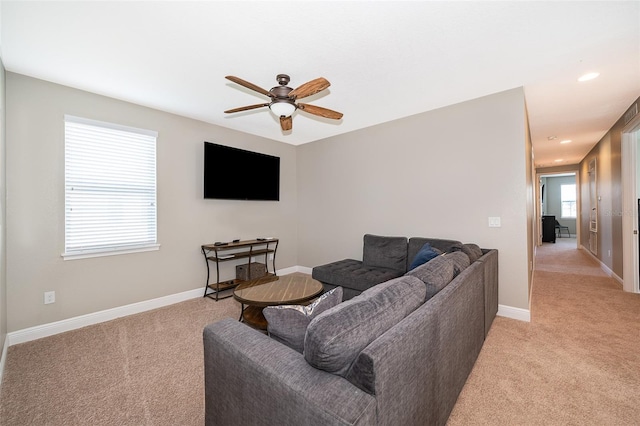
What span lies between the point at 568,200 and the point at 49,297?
15.4 metres

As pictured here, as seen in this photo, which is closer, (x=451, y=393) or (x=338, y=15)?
(x=451, y=393)

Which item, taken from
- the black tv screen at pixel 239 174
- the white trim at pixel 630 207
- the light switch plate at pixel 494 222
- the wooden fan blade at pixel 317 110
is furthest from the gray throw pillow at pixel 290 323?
the white trim at pixel 630 207

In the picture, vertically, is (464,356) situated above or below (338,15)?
below

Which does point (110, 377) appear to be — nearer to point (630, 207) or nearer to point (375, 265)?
point (375, 265)

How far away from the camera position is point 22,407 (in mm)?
1767

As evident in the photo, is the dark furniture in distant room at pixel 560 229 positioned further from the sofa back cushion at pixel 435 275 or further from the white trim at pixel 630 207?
the sofa back cushion at pixel 435 275

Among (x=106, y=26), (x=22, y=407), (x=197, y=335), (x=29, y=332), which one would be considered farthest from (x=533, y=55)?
(x=29, y=332)

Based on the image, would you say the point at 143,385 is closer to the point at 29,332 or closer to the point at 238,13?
the point at 29,332

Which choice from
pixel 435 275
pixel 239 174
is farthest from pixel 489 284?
pixel 239 174

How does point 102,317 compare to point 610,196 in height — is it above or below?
below

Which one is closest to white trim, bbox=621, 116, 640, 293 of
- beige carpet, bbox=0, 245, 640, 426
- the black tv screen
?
beige carpet, bbox=0, 245, 640, 426

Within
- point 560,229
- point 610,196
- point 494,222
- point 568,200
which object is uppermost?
point 568,200

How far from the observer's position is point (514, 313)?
3113mm

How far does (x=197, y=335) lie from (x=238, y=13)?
2858 millimetres
